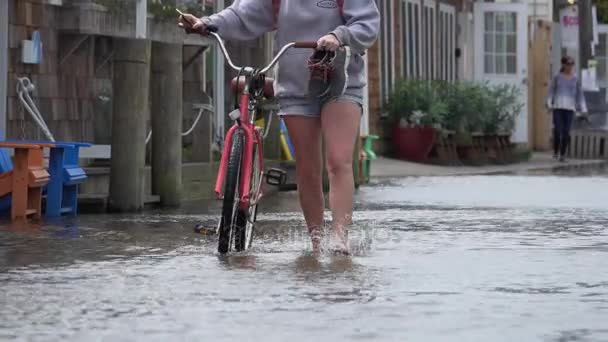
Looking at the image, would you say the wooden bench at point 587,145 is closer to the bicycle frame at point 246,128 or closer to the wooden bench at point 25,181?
the wooden bench at point 25,181

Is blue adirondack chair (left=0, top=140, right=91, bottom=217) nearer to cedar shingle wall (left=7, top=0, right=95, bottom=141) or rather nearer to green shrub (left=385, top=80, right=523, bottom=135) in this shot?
cedar shingle wall (left=7, top=0, right=95, bottom=141)

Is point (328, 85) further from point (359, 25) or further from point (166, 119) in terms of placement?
point (166, 119)

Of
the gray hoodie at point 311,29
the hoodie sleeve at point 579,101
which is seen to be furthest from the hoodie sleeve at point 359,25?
the hoodie sleeve at point 579,101

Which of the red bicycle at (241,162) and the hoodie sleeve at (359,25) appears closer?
the red bicycle at (241,162)

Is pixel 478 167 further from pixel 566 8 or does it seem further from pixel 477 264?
pixel 477 264

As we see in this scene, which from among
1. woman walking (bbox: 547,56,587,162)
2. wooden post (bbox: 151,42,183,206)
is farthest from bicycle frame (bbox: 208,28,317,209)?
woman walking (bbox: 547,56,587,162)

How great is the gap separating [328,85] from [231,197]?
74 centimetres

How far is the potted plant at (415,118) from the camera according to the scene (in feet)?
83.7

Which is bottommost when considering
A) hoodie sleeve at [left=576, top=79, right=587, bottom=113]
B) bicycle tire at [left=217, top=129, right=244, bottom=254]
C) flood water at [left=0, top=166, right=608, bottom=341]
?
flood water at [left=0, top=166, right=608, bottom=341]

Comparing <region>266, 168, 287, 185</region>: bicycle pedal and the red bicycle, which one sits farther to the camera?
<region>266, 168, 287, 185</region>: bicycle pedal

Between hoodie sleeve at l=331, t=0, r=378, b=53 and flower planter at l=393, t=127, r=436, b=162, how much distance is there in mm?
16746

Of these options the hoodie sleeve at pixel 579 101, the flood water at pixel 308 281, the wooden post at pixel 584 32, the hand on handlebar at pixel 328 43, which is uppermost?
the wooden post at pixel 584 32

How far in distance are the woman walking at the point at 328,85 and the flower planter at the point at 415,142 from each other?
1668 cm

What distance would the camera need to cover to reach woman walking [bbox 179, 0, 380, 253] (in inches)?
338
